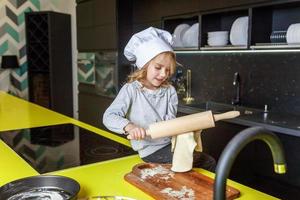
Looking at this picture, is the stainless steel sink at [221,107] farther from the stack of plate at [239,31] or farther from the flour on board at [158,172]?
the flour on board at [158,172]

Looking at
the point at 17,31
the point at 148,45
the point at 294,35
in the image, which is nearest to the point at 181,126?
the point at 148,45

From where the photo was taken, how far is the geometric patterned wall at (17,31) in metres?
4.89

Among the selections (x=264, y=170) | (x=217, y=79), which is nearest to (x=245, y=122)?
(x=264, y=170)

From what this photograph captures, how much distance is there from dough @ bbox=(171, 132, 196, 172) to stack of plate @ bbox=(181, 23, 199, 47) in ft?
6.89

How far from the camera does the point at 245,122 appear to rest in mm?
2086

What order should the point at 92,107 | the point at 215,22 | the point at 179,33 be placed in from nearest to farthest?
the point at 215,22, the point at 179,33, the point at 92,107

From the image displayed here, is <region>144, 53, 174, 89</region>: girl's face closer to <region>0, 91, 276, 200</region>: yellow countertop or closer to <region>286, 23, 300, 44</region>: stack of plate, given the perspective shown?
<region>0, 91, 276, 200</region>: yellow countertop

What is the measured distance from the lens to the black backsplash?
7.47 ft

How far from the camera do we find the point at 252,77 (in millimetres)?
2543

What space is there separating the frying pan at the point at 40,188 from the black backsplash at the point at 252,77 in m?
1.92

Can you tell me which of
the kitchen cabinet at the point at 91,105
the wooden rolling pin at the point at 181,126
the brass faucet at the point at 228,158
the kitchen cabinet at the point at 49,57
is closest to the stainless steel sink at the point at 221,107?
the kitchen cabinet at the point at 91,105

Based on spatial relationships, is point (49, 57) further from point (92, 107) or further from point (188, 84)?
point (188, 84)

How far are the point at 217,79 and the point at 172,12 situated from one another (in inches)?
31.6

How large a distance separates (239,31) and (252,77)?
39 cm
